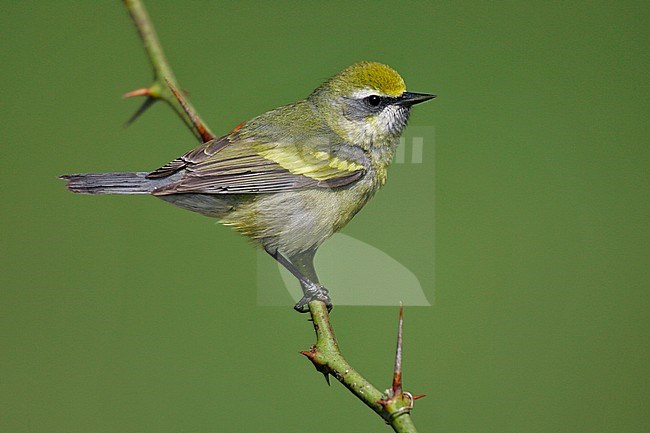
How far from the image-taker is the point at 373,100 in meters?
1.77

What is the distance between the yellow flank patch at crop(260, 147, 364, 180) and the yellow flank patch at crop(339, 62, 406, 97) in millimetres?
221

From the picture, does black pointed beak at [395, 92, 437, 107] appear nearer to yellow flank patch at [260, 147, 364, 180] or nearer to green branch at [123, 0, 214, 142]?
yellow flank patch at [260, 147, 364, 180]

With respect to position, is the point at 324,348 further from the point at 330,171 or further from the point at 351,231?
the point at 330,171

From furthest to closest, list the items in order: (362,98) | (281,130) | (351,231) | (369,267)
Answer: (281,130), (362,98), (351,231), (369,267)

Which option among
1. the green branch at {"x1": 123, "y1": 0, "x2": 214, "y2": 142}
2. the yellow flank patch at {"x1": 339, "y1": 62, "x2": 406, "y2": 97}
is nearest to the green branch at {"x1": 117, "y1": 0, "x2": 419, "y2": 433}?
the green branch at {"x1": 123, "y1": 0, "x2": 214, "y2": 142}

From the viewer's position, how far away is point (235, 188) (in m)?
1.90

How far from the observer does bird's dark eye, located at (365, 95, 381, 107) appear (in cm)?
175

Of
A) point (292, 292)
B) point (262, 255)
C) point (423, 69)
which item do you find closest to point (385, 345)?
point (423, 69)

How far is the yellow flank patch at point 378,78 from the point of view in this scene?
66.5 inches

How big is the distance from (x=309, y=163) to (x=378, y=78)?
0.32 m

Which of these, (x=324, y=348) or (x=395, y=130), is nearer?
(x=324, y=348)

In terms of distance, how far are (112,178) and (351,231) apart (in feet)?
1.77

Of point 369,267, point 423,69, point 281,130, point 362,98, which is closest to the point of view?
point 369,267

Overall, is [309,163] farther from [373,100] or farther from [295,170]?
[373,100]
